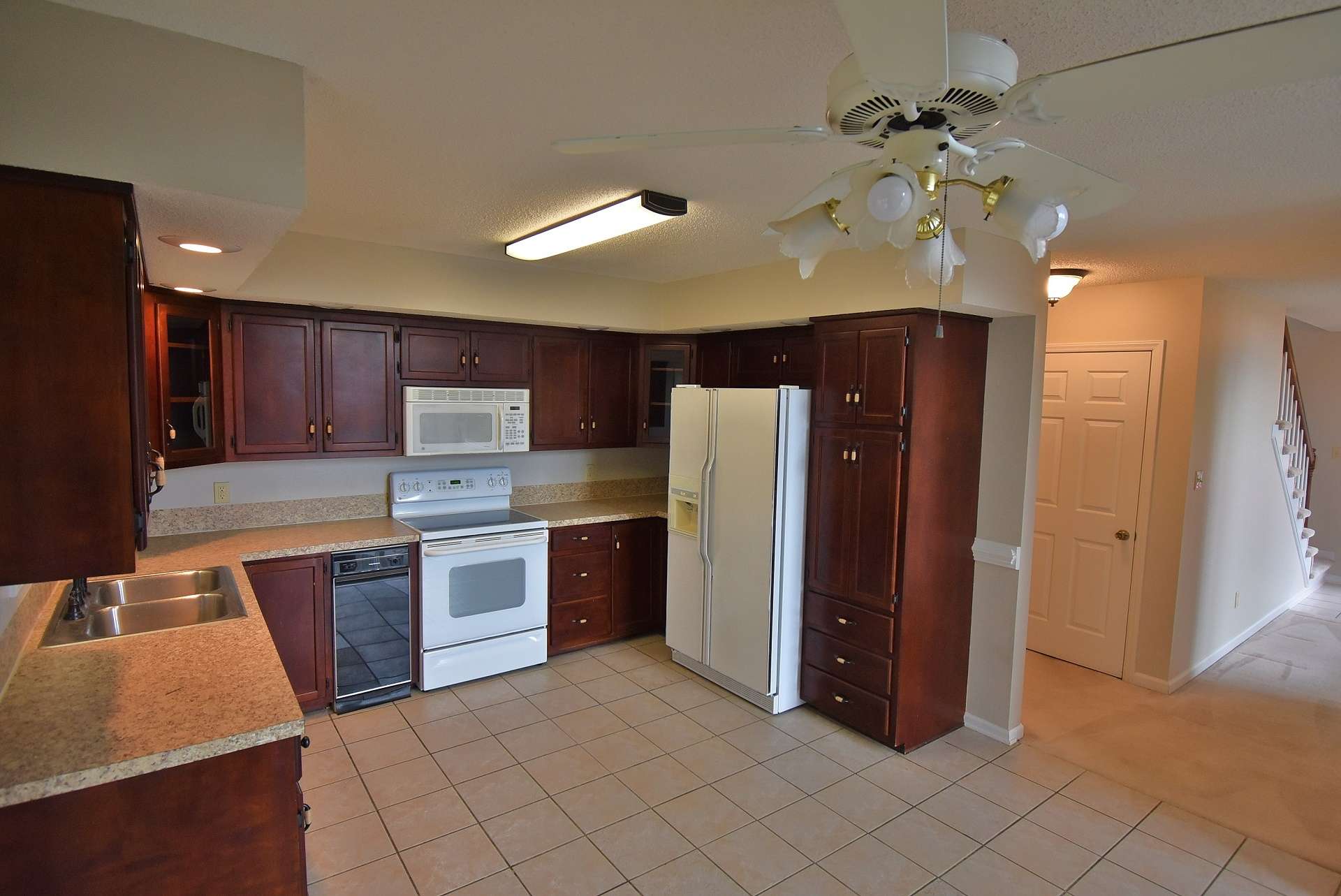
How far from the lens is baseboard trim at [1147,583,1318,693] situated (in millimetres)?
4148

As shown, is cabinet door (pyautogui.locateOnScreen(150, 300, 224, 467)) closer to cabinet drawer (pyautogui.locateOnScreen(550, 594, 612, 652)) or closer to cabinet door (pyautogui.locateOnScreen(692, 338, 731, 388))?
cabinet drawer (pyautogui.locateOnScreen(550, 594, 612, 652))

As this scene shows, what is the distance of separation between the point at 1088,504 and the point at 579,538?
10.8 ft

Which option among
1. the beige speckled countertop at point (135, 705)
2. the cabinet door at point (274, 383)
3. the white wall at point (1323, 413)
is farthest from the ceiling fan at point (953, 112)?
the white wall at point (1323, 413)

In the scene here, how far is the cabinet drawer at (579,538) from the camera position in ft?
13.9

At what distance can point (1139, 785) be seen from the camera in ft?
10.1

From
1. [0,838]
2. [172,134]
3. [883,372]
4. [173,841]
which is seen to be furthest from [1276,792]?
[172,134]

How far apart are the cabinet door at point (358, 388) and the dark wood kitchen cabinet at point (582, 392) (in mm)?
886

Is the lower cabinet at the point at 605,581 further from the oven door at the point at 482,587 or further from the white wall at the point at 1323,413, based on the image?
the white wall at the point at 1323,413

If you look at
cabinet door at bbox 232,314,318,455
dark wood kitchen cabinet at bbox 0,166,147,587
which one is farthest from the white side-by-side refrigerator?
dark wood kitchen cabinet at bbox 0,166,147,587

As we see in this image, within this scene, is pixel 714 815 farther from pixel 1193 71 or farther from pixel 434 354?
pixel 434 354

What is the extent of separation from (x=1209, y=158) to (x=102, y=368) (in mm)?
2925

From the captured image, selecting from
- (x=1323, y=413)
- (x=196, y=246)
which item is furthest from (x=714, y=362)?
(x=1323, y=413)

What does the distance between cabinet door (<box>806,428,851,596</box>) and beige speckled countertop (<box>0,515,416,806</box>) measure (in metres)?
2.51

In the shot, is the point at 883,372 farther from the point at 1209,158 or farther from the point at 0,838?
the point at 0,838
